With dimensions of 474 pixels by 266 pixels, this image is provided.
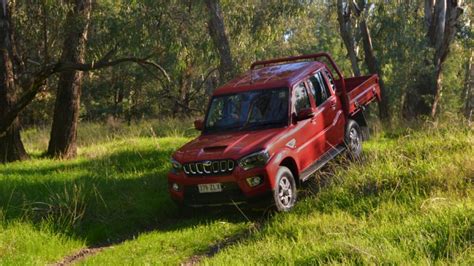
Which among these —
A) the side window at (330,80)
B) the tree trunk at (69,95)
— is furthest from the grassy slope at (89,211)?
the side window at (330,80)

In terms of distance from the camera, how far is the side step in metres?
8.59

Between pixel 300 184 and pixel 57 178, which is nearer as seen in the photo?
pixel 300 184

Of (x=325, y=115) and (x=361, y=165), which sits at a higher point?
(x=325, y=115)

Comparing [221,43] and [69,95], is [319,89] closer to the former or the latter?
[69,95]

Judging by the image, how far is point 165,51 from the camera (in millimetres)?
12328

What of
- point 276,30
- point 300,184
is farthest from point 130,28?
point 276,30

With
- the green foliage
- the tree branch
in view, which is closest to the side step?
the tree branch

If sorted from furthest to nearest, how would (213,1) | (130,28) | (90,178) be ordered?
(213,1)
(130,28)
(90,178)

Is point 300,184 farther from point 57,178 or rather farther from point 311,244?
point 57,178

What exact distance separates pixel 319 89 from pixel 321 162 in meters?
1.46

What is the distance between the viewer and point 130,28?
12.3 metres

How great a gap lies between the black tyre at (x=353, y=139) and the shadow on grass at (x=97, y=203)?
2764 mm

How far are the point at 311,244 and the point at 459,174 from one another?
2695 mm

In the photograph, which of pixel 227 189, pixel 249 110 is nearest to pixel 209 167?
pixel 227 189
